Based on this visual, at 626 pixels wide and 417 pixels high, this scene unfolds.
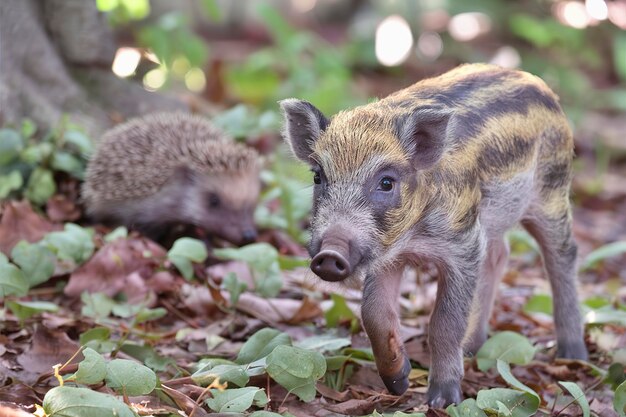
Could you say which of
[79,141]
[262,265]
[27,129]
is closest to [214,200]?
[79,141]

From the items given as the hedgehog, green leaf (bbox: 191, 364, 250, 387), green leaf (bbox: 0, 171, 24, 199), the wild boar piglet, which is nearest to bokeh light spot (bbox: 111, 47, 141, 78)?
the hedgehog

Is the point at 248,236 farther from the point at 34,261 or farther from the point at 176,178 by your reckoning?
the point at 34,261

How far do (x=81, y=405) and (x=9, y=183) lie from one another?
A: 354 cm

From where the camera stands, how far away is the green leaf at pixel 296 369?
4.53 m

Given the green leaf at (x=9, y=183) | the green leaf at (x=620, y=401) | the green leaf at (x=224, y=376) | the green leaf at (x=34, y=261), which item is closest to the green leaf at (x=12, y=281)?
the green leaf at (x=34, y=261)

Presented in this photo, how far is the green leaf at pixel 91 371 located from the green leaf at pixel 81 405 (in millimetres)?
262

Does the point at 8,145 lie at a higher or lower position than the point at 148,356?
higher

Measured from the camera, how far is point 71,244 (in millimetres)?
6066

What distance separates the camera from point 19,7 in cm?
786

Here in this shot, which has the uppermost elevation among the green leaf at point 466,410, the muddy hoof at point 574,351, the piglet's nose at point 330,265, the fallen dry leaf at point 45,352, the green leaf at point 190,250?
the piglet's nose at point 330,265

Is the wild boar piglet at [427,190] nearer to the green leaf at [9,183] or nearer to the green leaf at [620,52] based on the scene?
the green leaf at [9,183]

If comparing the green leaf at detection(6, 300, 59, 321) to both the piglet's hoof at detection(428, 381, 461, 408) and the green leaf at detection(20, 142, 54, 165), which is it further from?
the green leaf at detection(20, 142, 54, 165)

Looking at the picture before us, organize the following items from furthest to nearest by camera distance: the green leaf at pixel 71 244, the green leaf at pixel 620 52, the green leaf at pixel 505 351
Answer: the green leaf at pixel 620 52 < the green leaf at pixel 71 244 < the green leaf at pixel 505 351

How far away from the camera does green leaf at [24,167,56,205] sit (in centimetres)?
724
